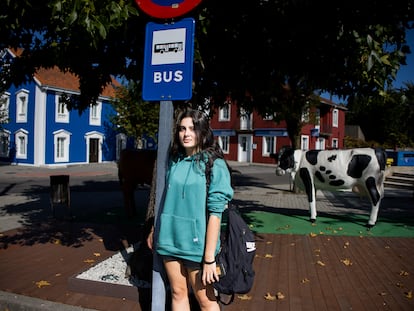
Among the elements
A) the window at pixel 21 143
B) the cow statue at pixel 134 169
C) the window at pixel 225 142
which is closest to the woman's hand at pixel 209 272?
the cow statue at pixel 134 169

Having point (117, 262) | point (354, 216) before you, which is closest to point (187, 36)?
point (117, 262)

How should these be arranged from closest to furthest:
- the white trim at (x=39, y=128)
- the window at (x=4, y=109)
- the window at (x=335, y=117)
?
1. the window at (x=4, y=109)
2. the white trim at (x=39, y=128)
3. the window at (x=335, y=117)

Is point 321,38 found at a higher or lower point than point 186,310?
higher

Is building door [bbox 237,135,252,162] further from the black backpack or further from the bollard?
the black backpack

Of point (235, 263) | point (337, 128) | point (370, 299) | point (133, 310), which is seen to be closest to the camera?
point (235, 263)

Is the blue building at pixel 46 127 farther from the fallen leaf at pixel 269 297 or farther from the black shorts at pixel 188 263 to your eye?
the black shorts at pixel 188 263

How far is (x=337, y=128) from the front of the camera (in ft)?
132

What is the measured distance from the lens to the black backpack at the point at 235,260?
7.80 ft

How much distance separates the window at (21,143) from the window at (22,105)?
0.91 metres

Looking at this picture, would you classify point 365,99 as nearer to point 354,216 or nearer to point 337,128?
point 354,216

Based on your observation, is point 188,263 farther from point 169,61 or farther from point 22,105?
point 22,105

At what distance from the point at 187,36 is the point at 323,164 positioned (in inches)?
209

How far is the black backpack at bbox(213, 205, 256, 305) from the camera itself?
2377mm

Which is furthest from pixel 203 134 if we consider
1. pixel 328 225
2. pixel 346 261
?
pixel 328 225
